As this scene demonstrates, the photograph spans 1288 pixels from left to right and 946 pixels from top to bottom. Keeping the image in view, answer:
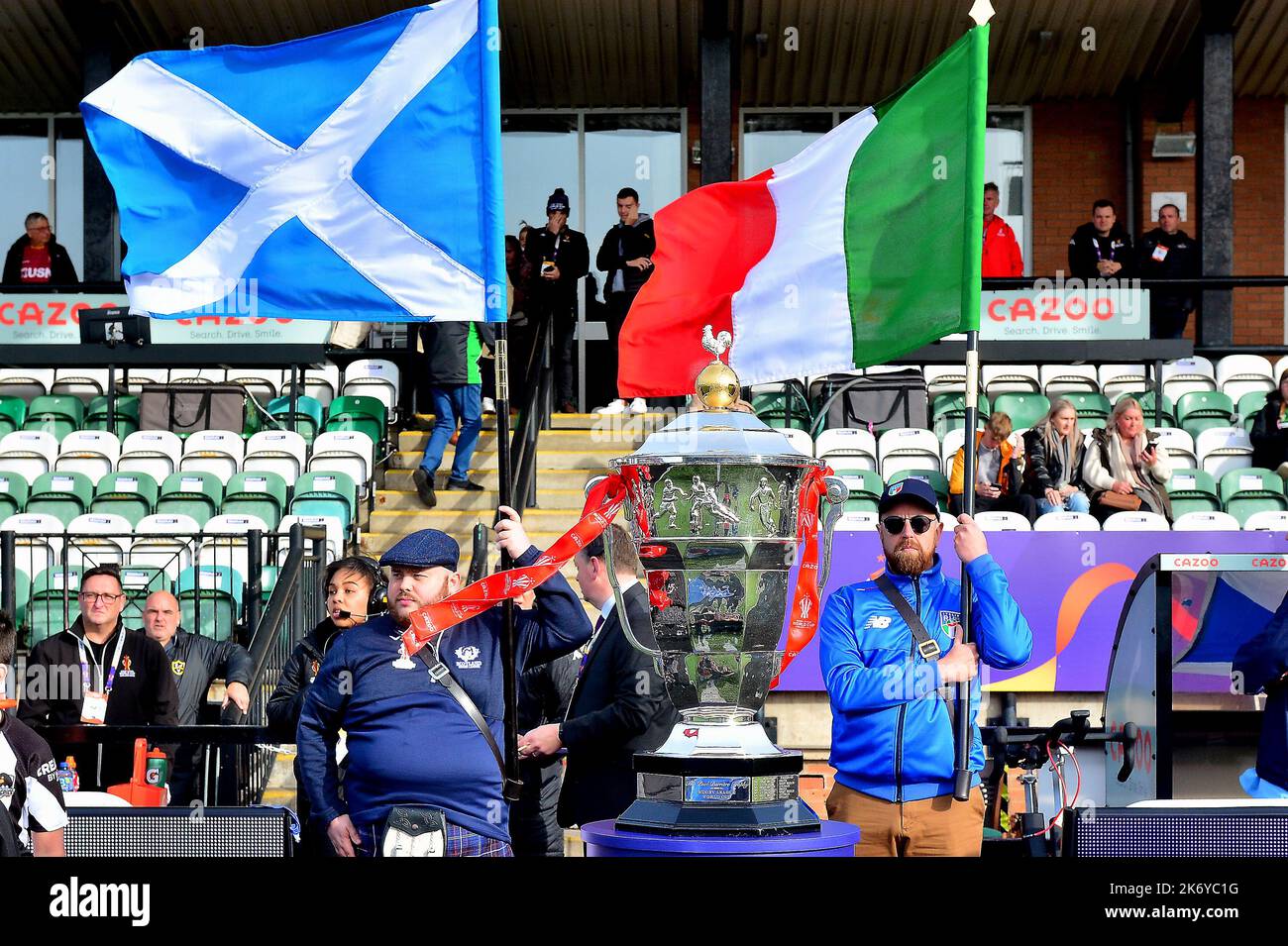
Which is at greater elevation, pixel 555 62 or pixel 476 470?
pixel 555 62

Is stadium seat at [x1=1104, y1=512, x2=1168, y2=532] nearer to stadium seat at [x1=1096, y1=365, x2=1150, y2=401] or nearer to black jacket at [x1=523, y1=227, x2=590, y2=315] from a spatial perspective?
stadium seat at [x1=1096, y1=365, x2=1150, y2=401]

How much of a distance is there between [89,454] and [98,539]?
227 cm

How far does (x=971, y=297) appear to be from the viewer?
6.26m

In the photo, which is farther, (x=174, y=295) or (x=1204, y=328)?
(x=1204, y=328)

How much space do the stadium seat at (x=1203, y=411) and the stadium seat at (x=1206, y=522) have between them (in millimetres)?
3040

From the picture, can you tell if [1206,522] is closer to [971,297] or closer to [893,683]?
[971,297]

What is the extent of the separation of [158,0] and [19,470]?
610 cm

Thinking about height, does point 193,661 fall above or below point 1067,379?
below

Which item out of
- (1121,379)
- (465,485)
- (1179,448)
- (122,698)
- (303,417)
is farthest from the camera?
(1121,379)

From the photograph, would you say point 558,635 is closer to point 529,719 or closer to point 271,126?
point 529,719

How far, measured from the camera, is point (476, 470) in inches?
551

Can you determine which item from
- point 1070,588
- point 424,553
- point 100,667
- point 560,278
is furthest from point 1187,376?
point 424,553
